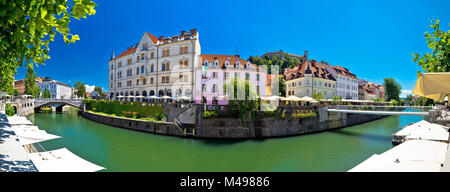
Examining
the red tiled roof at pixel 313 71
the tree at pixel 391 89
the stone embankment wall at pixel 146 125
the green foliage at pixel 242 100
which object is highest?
the red tiled roof at pixel 313 71

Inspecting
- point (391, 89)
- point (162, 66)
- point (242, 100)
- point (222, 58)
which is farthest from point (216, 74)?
point (391, 89)

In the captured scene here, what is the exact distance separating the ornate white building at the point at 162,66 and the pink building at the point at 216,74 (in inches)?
46.1

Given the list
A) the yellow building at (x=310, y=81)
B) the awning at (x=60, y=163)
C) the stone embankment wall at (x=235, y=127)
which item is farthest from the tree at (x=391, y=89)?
the awning at (x=60, y=163)

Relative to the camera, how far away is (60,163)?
8.28 m

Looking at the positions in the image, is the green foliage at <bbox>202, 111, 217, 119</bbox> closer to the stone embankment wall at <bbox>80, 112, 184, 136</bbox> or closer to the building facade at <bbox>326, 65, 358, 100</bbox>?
the stone embankment wall at <bbox>80, 112, 184, 136</bbox>

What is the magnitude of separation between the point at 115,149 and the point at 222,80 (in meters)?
20.5

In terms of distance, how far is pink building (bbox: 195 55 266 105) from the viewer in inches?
1293

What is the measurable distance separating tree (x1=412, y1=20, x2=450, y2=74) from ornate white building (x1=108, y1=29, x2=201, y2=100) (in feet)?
93.7

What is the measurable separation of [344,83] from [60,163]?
5730 centimetres

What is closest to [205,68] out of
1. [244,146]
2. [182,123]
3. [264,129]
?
[182,123]

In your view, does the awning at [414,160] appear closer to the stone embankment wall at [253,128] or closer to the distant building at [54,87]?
the stone embankment wall at [253,128]

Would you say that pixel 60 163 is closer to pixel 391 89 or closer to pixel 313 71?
pixel 313 71

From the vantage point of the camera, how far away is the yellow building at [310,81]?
134 feet

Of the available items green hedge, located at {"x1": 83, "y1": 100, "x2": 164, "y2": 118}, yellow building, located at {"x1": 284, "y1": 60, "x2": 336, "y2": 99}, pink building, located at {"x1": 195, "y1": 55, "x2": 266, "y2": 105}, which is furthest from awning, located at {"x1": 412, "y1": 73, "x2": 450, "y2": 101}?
yellow building, located at {"x1": 284, "y1": 60, "x2": 336, "y2": 99}
